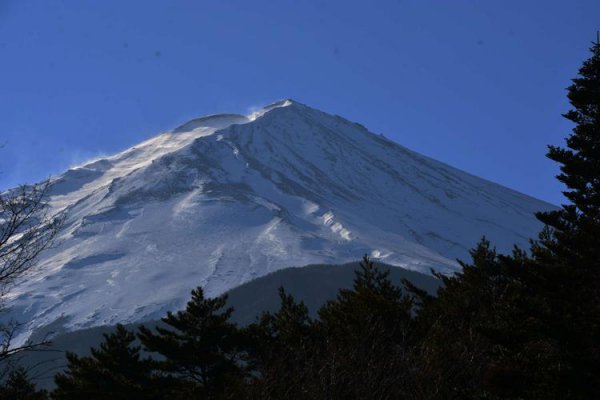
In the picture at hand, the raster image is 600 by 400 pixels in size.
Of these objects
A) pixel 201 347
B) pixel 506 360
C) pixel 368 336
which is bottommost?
pixel 506 360

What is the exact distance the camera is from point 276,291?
7588cm

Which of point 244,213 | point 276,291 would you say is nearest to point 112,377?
point 276,291

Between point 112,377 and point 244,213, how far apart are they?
8504cm

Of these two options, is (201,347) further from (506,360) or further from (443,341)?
(506,360)

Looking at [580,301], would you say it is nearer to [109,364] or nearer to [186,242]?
[109,364]

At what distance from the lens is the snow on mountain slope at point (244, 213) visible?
276 feet

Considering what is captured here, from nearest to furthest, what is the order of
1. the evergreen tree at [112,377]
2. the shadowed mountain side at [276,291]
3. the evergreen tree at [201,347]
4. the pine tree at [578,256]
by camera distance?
the pine tree at [578,256] → the evergreen tree at [112,377] → the evergreen tree at [201,347] → the shadowed mountain side at [276,291]

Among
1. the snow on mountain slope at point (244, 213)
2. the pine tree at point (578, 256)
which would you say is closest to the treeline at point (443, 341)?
the pine tree at point (578, 256)

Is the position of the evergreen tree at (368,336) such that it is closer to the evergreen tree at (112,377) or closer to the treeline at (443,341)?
the treeline at (443,341)

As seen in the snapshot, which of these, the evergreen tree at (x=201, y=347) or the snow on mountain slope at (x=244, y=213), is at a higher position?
the snow on mountain slope at (x=244, y=213)

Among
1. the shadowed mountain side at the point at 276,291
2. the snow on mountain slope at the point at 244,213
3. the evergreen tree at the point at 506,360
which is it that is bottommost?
the evergreen tree at the point at 506,360

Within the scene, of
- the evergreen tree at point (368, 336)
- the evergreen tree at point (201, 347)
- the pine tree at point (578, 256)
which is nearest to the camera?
the pine tree at point (578, 256)

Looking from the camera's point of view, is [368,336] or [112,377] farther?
[112,377]

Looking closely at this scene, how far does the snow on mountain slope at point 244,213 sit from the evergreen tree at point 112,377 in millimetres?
52348
